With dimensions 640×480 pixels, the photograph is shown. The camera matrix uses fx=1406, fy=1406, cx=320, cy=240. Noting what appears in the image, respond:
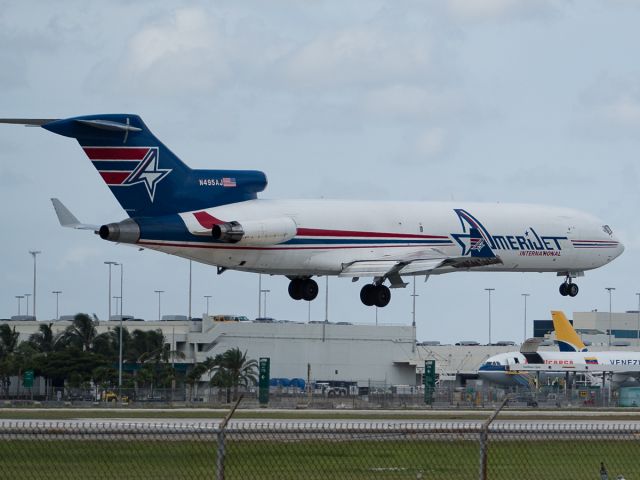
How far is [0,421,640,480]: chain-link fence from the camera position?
23.3m

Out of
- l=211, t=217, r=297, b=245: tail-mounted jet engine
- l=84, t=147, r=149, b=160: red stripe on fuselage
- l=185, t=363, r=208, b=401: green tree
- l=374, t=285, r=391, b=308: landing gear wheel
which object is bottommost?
l=185, t=363, r=208, b=401: green tree

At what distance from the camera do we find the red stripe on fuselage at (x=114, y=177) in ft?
158

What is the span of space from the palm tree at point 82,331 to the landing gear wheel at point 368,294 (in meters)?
50.5

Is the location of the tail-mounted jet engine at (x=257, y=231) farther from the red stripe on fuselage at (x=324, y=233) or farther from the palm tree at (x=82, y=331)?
the palm tree at (x=82, y=331)

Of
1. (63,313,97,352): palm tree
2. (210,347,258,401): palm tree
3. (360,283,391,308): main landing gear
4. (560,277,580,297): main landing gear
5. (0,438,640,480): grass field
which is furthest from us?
(63,313,97,352): palm tree

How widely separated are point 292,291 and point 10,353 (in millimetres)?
46820

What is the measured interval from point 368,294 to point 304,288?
2.60 meters

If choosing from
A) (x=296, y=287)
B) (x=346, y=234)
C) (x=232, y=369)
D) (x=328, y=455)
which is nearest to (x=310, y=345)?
(x=232, y=369)

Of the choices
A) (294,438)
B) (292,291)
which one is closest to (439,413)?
(292,291)

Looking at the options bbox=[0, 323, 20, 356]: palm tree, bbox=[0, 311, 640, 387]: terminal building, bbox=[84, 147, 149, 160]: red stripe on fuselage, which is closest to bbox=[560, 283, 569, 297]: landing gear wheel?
bbox=[84, 147, 149, 160]: red stripe on fuselage

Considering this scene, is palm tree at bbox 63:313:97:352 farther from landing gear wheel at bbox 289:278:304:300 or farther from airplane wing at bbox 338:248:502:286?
airplane wing at bbox 338:248:502:286

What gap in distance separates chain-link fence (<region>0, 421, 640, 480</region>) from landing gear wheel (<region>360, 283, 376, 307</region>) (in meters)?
22.3

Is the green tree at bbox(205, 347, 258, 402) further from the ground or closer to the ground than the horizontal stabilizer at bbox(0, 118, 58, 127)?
closer to the ground

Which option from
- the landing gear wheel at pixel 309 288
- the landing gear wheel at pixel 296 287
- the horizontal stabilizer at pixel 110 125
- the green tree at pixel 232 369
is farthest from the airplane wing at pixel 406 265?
the green tree at pixel 232 369
